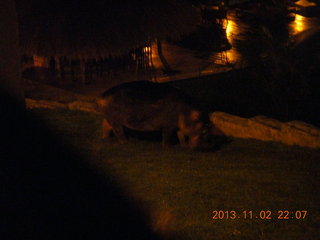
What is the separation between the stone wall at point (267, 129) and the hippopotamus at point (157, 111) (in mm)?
683

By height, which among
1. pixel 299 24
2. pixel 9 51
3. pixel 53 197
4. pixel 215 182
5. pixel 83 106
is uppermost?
pixel 9 51

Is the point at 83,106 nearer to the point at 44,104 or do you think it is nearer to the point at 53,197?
the point at 44,104

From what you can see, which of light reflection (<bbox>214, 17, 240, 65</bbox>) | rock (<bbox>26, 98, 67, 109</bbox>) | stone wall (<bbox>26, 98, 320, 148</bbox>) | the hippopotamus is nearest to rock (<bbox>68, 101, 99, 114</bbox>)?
rock (<bbox>26, 98, 67, 109</bbox>)

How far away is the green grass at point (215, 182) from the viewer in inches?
183

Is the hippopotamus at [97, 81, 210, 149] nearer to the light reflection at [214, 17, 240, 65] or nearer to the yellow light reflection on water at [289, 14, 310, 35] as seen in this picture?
the light reflection at [214, 17, 240, 65]

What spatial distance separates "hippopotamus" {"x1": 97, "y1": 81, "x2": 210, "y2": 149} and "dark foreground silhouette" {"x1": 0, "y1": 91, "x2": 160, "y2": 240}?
810 millimetres

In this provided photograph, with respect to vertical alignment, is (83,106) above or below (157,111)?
below

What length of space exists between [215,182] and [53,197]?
5.81ft

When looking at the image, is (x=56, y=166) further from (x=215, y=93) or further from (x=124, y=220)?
(x=215, y=93)

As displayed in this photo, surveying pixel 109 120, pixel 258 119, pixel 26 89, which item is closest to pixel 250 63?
pixel 258 119

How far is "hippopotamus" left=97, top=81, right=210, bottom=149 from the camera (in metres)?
6.36

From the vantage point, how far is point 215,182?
18.1 feet

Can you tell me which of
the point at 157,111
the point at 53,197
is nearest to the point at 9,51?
the point at 53,197

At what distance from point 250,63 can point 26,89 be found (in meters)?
4.40
